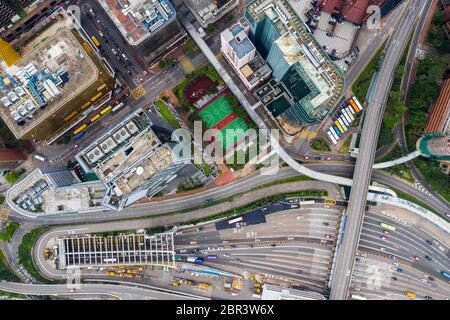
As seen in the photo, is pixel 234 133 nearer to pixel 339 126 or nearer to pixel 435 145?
pixel 339 126

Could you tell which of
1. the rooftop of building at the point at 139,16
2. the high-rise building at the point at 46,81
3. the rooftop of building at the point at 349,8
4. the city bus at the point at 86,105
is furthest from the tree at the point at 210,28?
the city bus at the point at 86,105

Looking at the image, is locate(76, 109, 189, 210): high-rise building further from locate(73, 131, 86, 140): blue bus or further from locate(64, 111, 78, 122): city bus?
locate(73, 131, 86, 140): blue bus

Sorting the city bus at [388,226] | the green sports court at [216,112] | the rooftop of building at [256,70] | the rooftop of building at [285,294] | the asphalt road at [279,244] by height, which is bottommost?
the city bus at [388,226]

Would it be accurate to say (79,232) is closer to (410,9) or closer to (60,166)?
(60,166)

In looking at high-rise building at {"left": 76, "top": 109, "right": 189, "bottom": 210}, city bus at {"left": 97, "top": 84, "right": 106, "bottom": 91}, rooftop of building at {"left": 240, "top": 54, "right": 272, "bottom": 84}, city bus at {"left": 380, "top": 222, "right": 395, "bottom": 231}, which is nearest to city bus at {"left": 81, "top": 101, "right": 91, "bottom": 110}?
city bus at {"left": 97, "top": 84, "right": 106, "bottom": 91}

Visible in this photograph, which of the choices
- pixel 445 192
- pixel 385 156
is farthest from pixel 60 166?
pixel 445 192

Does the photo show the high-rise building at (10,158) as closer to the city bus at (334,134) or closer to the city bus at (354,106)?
the city bus at (334,134)
